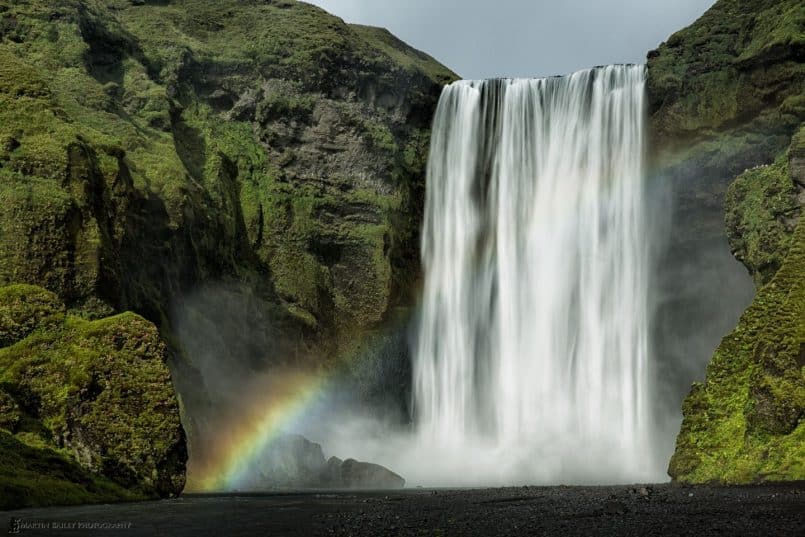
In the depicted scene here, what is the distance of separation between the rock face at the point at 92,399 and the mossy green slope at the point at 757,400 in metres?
15.3

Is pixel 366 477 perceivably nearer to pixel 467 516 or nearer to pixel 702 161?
pixel 467 516

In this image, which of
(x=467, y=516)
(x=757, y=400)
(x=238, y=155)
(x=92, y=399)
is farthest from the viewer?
(x=238, y=155)

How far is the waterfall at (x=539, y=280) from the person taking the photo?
140 feet

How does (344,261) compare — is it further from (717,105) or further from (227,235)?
(717,105)

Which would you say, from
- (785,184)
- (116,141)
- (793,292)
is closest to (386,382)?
(116,141)

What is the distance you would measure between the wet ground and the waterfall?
61.0 feet

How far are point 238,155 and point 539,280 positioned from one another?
57.6ft

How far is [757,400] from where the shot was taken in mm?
25938

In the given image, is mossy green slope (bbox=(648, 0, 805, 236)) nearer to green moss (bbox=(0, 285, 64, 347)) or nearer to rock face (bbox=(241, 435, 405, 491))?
rock face (bbox=(241, 435, 405, 491))

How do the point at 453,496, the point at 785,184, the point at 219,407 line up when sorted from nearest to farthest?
the point at 453,496 < the point at 785,184 < the point at 219,407

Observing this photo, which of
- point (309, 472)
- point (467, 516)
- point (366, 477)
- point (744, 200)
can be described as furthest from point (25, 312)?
point (744, 200)

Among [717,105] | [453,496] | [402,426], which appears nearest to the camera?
[453,496]

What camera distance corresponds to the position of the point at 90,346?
82.7 feet

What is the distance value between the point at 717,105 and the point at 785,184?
839 centimetres
